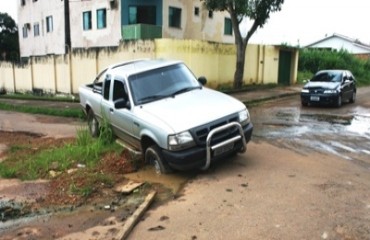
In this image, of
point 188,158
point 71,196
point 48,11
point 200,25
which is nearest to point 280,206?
point 188,158

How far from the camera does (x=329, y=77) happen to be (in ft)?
57.8

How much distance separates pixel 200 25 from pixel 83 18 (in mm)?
10276

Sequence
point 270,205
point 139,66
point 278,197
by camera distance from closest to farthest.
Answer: point 270,205
point 278,197
point 139,66

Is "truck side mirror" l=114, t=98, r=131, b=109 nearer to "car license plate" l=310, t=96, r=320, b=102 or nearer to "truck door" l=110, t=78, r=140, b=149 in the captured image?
"truck door" l=110, t=78, r=140, b=149

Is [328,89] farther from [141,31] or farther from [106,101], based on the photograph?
[141,31]

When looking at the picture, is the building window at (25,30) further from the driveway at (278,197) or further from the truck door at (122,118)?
the driveway at (278,197)

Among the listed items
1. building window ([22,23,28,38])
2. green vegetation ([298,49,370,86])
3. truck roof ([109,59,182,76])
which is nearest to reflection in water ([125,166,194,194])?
truck roof ([109,59,182,76])

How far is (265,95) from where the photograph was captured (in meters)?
20.3

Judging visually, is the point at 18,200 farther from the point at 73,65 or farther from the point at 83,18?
the point at 83,18

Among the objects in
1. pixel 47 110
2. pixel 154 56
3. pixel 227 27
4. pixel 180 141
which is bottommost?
pixel 47 110

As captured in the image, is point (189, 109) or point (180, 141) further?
point (189, 109)

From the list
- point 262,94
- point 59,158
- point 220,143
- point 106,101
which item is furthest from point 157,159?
point 262,94

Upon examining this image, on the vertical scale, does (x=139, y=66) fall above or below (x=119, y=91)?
above

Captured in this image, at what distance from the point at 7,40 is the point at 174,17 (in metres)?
30.0
